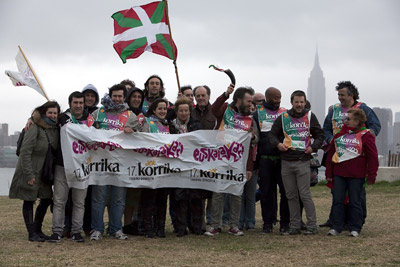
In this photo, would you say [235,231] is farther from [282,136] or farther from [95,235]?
[95,235]

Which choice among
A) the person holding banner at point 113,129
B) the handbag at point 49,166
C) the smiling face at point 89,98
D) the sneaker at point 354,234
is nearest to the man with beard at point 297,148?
the sneaker at point 354,234

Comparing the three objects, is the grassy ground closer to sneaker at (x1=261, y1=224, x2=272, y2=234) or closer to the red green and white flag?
sneaker at (x1=261, y1=224, x2=272, y2=234)

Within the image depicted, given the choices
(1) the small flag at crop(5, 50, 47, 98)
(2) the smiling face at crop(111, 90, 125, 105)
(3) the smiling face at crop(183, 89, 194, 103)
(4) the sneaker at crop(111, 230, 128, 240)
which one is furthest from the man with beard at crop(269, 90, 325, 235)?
(1) the small flag at crop(5, 50, 47, 98)

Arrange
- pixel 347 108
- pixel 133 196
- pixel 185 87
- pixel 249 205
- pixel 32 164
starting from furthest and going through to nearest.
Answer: pixel 185 87 < pixel 249 205 < pixel 347 108 < pixel 133 196 < pixel 32 164

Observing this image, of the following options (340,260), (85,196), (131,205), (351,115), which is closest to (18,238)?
(85,196)

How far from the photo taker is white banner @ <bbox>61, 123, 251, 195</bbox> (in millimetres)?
8156

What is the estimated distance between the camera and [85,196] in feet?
26.4

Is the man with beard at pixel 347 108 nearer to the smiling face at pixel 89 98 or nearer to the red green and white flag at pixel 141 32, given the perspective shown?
the red green and white flag at pixel 141 32

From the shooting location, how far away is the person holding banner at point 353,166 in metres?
8.26

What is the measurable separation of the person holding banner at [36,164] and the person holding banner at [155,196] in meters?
1.41

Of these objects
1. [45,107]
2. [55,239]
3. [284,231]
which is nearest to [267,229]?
[284,231]

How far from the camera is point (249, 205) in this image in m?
9.14

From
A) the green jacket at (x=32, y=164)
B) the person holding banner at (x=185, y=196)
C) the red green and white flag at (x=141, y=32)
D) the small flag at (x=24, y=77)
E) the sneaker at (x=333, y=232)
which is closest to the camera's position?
the green jacket at (x=32, y=164)

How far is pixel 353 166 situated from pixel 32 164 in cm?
480
